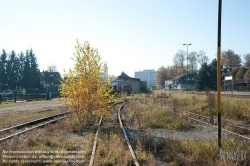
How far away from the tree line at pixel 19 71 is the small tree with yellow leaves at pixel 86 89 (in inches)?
2691

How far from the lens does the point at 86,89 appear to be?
39.4ft

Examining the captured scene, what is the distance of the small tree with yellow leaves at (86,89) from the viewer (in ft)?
39.9

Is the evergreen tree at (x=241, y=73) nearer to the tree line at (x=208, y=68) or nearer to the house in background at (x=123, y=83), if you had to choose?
the tree line at (x=208, y=68)

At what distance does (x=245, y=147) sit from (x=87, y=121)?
26.8 feet

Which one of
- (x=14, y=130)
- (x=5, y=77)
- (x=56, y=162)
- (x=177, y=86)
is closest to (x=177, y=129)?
(x=56, y=162)

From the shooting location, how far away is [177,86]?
370 ft

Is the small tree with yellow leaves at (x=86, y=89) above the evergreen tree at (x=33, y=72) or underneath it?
underneath

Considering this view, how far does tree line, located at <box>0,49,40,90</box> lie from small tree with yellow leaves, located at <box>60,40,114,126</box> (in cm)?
6836

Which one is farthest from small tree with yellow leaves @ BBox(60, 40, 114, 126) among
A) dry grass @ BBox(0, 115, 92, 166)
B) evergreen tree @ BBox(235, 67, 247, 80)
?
evergreen tree @ BBox(235, 67, 247, 80)

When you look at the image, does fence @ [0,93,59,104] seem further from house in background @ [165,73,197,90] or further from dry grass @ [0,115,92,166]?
house in background @ [165,73,197,90]

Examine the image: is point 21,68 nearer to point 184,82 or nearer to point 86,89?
point 184,82

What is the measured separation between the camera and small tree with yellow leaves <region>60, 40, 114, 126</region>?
1216 cm

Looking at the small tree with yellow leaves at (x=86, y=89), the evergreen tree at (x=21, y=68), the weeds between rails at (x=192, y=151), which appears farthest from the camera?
the evergreen tree at (x=21, y=68)

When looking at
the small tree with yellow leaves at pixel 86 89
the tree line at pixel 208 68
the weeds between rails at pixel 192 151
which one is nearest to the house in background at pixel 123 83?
the tree line at pixel 208 68
